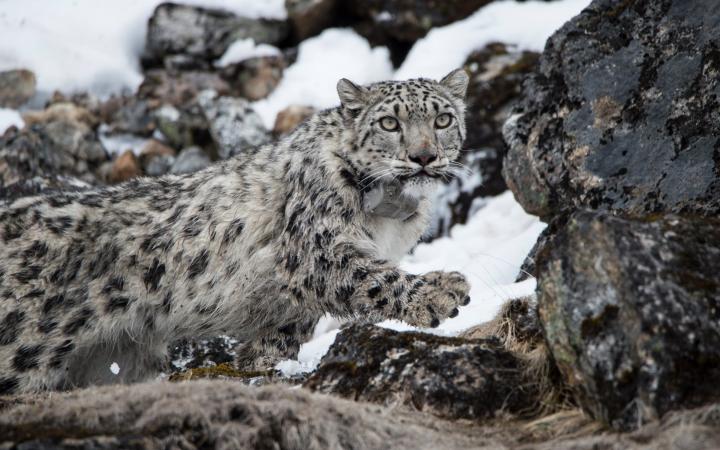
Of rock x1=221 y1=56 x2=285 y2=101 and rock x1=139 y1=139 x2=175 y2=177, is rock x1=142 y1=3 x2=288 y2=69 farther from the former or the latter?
rock x1=139 y1=139 x2=175 y2=177

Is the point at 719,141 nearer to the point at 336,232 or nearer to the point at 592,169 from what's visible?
the point at 592,169

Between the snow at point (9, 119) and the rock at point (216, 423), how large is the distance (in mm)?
15983

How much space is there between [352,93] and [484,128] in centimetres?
856

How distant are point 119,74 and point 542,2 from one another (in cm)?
1047

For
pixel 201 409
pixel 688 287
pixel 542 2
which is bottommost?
pixel 201 409

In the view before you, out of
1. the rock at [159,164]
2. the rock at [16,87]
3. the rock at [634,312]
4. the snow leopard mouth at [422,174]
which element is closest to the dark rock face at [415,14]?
the rock at [159,164]

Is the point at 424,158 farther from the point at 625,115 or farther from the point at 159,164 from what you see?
the point at 159,164

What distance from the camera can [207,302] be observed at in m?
8.29

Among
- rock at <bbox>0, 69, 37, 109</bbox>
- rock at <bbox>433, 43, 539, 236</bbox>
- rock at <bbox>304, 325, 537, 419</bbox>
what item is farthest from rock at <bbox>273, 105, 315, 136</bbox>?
rock at <bbox>304, 325, 537, 419</bbox>

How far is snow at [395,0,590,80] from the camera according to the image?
59.7 ft

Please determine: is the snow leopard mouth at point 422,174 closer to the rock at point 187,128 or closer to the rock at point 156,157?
the rock at point 156,157

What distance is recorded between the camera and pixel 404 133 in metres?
8.12

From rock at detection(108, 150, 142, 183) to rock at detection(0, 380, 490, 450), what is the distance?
1370 cm

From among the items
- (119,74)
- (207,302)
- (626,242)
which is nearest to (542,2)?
(119,74)
